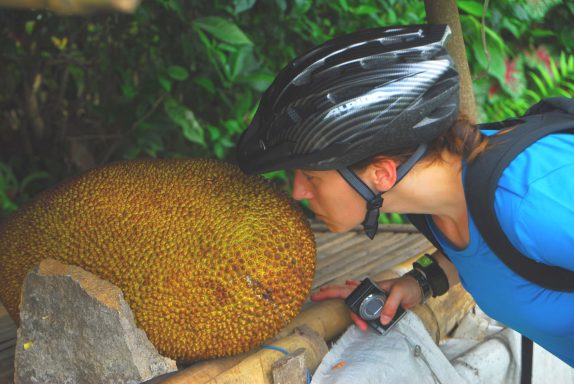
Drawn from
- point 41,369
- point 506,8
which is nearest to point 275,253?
point 41,369

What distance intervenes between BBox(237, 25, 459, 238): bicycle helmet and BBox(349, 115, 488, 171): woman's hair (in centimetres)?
2

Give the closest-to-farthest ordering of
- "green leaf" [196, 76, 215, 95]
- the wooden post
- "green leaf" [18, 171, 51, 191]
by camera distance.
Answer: the wooden post → "green leaf" [196, 76, 215, 95] → "green leaf" [18, 171, 51, 191]

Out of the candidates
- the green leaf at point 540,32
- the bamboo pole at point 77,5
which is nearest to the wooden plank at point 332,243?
the bamboo pole at point 77,5

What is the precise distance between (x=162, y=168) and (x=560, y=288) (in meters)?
0.72

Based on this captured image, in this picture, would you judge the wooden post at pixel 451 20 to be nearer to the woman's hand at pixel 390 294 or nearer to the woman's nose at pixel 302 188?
the woman's hand at pixel 390 294

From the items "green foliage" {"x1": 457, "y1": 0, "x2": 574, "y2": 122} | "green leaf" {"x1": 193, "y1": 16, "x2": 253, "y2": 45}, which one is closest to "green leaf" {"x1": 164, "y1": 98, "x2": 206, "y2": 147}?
"green leaf" {"x1": 193, "y1": 16, "x2": 253, "y2": 45}

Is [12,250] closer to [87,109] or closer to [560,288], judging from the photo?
[560,288]

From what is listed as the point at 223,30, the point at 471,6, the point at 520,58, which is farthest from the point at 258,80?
the point at 520,58

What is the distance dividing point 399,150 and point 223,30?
3.28 ft

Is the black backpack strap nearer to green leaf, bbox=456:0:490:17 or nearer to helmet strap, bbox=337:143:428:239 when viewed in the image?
helmet strap, bbox=337:143:428:239

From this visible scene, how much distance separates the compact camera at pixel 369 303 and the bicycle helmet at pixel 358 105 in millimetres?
297

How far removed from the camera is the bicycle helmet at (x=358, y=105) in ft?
3.34

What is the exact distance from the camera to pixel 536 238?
35.6 inches

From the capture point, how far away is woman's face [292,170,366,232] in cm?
109
